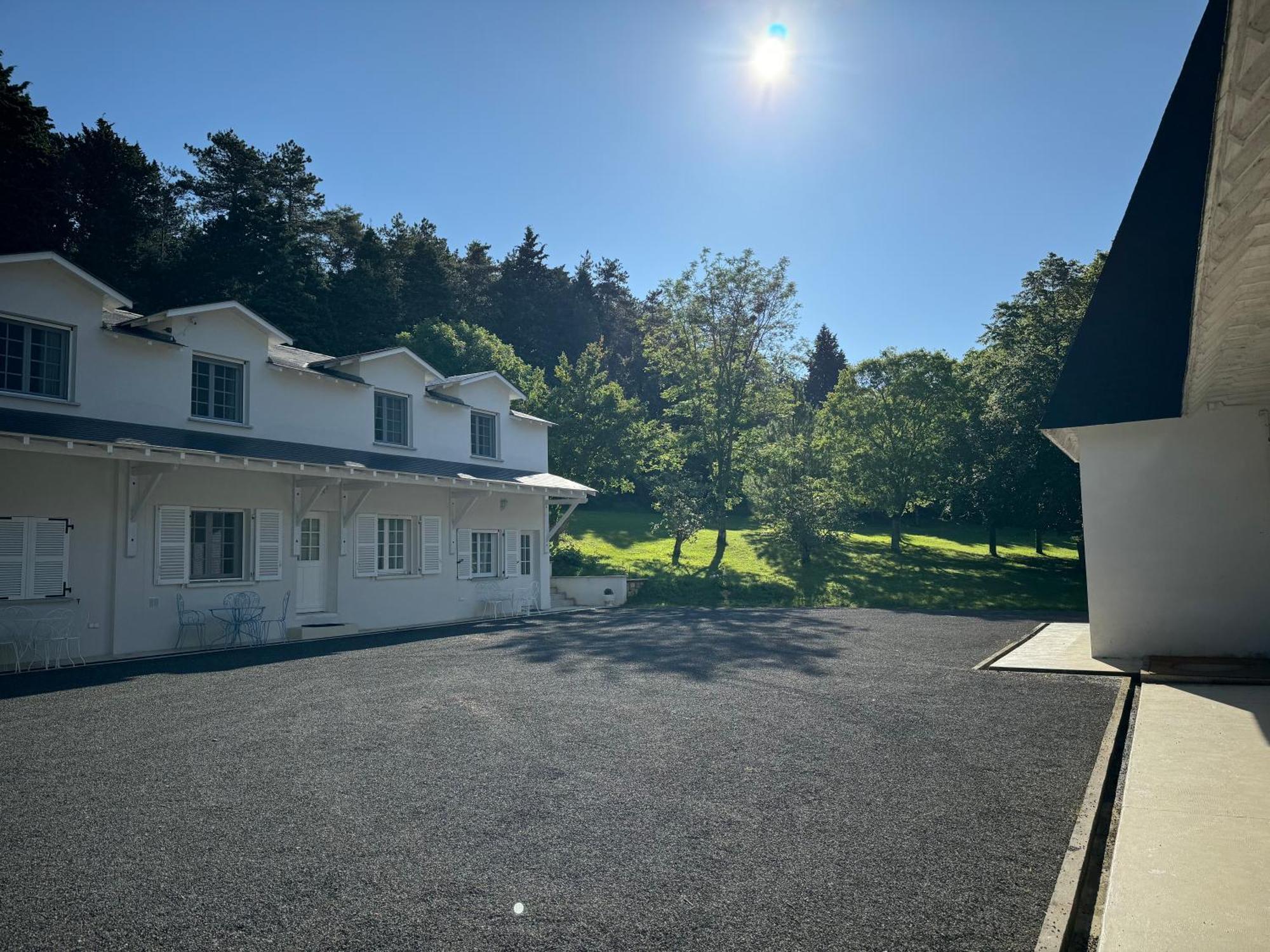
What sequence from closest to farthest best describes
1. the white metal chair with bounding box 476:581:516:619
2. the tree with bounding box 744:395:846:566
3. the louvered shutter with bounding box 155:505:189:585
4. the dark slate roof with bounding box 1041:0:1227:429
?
the dark slate roof with bounding box 1041:0:1227:429 → the louvered shutter with bounding box 155:505:189:585 → the white metal chair with bounding box 476:581:516:619 → the tree with bounding box 744:395:846:566

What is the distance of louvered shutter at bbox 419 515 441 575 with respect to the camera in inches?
674

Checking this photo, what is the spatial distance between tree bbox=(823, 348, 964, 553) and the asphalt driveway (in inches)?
890

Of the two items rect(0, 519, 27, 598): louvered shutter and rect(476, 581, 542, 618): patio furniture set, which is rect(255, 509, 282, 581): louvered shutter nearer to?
rect(0, 519, 27, 598): louvered shutter

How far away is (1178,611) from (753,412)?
2183 centimetres

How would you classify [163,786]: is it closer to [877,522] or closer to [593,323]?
[877,522]

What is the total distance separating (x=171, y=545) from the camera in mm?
12719

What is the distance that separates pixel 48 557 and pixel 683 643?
9.61 meters

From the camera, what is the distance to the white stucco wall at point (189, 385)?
476 inches

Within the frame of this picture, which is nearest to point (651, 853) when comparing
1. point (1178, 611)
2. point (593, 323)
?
point (1178, 611)

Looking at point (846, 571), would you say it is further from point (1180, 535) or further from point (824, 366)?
point (824, 366)

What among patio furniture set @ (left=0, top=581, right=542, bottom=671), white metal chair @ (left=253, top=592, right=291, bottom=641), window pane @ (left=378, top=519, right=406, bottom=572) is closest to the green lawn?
window pane @ (left=378, top=519, right=406, bottom=572)

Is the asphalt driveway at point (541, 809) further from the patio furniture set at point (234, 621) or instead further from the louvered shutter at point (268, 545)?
the louvered shutter at point (268, 545)

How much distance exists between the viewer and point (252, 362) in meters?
14.8

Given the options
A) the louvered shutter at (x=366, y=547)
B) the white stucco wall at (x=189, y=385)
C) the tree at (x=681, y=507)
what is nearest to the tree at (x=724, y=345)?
the tree at (x=681, y=507)
